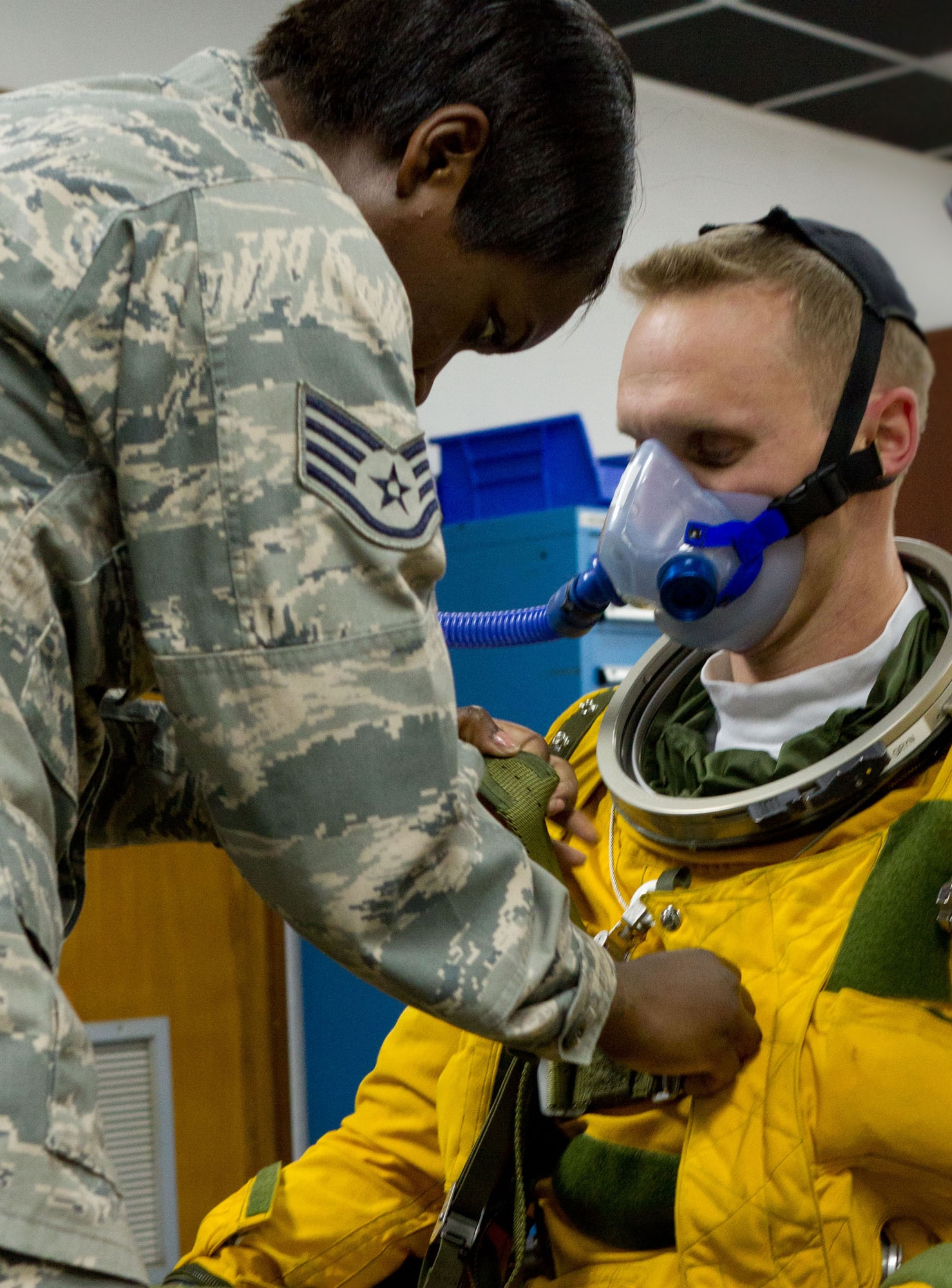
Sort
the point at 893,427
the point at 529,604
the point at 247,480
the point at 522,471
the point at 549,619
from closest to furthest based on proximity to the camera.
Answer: the point at 247,480, the point at 893,427, the point at 549,619, the point at 529,604, the point at 522,471

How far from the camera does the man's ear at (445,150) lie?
967mm

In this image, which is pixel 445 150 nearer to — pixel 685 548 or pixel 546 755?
pixel 685 548

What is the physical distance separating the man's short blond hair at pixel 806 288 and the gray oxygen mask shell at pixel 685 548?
16cm

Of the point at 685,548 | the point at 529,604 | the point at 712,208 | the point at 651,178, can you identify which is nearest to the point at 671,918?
the point at 685,548

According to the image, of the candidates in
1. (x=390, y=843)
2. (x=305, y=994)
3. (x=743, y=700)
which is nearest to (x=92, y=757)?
(x=390, y=843)

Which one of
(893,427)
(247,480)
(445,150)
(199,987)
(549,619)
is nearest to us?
(247,480)

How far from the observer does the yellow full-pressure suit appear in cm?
120

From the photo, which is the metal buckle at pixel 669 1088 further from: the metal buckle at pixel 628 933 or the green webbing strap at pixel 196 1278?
the green webbing strap at pixel 196 1278

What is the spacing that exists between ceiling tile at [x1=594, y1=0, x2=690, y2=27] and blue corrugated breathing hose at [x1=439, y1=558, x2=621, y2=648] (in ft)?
8.87

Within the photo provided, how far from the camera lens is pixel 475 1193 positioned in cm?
136

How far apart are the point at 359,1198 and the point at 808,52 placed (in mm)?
3975

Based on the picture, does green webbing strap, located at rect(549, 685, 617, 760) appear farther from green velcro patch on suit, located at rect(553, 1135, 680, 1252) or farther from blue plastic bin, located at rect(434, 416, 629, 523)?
blue plastic bin, located at rect(434, 416, 629, 523)

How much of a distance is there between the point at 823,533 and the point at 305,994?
2.43 m

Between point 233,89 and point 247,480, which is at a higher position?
point 233,89
